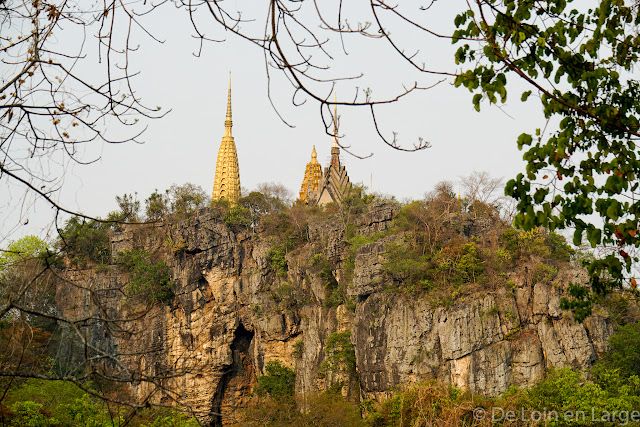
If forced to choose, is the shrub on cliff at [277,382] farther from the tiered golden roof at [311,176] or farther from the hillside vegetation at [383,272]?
the tiered golden roof at [311,176]

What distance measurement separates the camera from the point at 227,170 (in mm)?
51406

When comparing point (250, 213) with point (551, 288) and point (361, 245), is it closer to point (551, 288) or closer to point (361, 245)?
point (361, 245)

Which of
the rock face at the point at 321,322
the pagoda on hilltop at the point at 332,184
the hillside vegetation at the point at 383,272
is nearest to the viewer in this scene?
the hillside vegetation at the point at 383,272

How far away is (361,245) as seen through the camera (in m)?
31.1

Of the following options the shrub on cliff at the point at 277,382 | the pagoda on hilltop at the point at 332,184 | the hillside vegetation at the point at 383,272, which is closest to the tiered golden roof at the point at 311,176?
the pagoda on hilltop at the point at 332,184

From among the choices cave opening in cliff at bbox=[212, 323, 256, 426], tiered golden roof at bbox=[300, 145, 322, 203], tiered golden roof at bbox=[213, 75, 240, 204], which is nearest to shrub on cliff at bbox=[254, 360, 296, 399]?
cave opening in cliff at bbox=[212, 323, 256, 426]

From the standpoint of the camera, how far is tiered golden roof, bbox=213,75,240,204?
51250 mm

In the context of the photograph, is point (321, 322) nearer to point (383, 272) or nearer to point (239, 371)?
point (383, 272)

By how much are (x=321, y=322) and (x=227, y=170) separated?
68.5ft

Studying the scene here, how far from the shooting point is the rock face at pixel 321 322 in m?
25.6

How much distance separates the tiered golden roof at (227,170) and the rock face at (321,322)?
1151cm

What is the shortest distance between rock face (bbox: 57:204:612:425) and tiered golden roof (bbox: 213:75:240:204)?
11514 mm

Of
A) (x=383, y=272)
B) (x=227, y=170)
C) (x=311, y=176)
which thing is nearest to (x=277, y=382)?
(x=383, y=272)

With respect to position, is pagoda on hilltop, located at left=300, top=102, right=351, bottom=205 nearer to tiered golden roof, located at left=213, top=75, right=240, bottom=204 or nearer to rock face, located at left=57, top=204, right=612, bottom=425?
tiered golden roof, located at left=213, top=75, right=240, bottom=204
